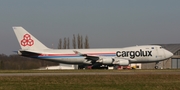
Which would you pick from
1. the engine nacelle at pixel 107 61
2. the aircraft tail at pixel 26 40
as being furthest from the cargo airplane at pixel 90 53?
the engine nacelle at pixel 107 61

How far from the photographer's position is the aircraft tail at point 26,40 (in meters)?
74.6

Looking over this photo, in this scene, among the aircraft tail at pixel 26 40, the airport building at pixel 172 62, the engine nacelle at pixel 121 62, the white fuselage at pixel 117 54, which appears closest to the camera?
the engine nacelle at pixel 121 62

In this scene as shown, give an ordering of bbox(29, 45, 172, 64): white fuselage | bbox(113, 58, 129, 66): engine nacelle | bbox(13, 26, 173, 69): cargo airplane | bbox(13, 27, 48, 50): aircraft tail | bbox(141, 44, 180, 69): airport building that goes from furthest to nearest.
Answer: bbox(141, 44, 180, 69): airport building → bbox(13, 27, 48, 50): aircraft tail → bbox(29, 45, 172, 64): white fuselage → bbox(13, 26, 173, 69): cargo airplane → bbox(113, 58, 129, 66): engine nacelle

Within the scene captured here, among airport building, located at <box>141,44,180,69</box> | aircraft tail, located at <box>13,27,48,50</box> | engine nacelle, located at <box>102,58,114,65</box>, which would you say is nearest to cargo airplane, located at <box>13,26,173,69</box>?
aircraft tail, located at <box>13,27,48,50</box>

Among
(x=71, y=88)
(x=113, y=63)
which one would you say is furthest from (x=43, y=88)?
(x=113, y=63)

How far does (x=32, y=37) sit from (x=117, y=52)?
16.3m

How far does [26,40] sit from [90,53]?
12198 millimetres

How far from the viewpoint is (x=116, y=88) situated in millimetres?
27797

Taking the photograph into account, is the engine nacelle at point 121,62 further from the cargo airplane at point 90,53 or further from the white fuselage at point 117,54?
the white fuselage at point 117,54

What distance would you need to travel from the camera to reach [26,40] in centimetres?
7469

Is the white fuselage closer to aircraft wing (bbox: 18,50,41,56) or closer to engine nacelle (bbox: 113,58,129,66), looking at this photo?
aircraft wing (bbox: 18,50,41,56)

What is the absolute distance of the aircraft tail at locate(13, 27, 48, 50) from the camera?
74.6 metres

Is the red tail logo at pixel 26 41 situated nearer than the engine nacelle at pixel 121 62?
No

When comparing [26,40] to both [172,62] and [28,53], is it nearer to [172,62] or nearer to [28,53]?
[28,53]
